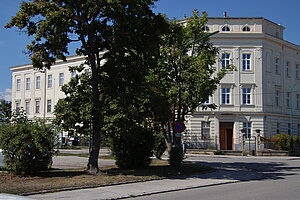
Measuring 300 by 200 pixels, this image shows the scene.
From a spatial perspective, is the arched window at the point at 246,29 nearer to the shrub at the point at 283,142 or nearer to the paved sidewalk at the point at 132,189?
the shrub at the point at 283,142

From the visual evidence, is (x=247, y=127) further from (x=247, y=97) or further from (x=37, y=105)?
(x=37, y=105)

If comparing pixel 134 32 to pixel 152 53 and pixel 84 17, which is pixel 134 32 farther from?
pixel 84 17

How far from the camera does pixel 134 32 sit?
17109mm

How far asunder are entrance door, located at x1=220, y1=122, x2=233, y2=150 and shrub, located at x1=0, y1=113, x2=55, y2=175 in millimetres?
31668

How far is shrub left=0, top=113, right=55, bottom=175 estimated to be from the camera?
50.5 feet

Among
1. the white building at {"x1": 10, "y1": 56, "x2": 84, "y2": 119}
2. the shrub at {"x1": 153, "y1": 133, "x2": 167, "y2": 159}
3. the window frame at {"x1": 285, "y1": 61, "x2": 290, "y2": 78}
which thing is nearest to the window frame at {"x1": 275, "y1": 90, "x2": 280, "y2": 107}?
the window frame at {"x1": 285, "y1": 61, "x2": 290, "y2": 78}

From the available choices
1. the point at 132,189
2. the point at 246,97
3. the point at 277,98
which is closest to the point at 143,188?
the point at 132,189

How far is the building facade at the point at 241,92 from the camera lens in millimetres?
44781

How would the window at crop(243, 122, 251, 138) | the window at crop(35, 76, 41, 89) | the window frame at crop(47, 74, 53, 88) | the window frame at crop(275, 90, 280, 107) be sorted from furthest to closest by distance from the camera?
1. the window at crop(35, 76, 41, 89)
2. the window frame at crop(47, 74, 53, 88)
3. the window frame at crop(275, 90, 280, 107)
4. the window at crop(243, 122, 251, 138)

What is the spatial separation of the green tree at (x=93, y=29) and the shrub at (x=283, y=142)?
93.3 feet

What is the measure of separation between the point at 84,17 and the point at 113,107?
14.2 ft

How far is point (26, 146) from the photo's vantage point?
1547 centimetres

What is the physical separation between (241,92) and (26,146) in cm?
3432

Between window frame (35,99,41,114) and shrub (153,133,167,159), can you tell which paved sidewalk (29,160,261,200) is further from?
window frame (35,99,41,114)
